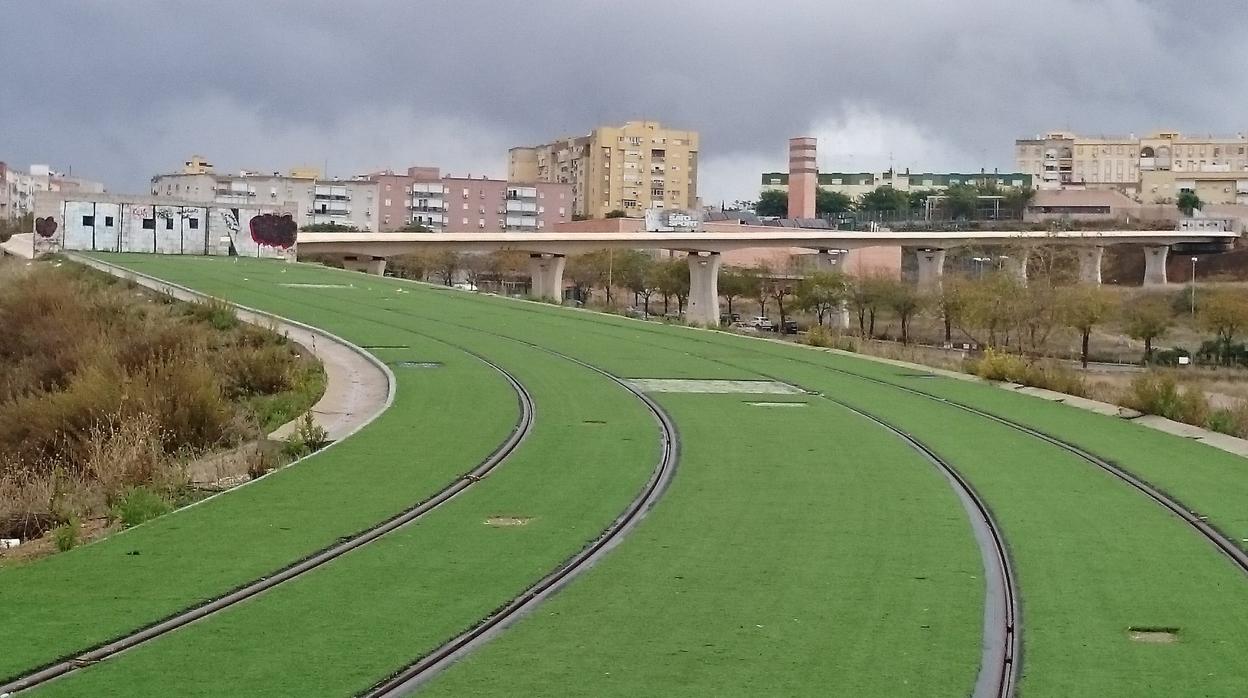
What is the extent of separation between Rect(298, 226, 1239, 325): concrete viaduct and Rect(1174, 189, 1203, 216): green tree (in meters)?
33.7

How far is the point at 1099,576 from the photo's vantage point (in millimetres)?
10570

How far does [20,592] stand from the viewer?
9484mm

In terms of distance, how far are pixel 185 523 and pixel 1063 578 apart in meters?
6.88

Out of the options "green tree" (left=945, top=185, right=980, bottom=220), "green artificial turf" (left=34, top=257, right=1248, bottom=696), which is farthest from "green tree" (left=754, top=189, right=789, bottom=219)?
"green artificial turf" (left=34, top=257, right=1248, bottom=696)

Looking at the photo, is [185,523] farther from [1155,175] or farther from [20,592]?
[1155,175]

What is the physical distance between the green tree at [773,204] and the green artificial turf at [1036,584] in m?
167

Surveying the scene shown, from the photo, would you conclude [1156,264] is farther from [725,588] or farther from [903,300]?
[725,588]

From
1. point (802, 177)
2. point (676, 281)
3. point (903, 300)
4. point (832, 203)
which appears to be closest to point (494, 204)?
point (802, 177)

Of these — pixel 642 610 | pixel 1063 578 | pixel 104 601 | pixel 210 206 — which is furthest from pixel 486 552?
pixel 210 206

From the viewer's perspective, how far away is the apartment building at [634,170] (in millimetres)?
179625

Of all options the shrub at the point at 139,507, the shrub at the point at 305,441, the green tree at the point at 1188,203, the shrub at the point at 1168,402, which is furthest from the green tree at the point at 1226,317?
the green tree at the point at 1188,203

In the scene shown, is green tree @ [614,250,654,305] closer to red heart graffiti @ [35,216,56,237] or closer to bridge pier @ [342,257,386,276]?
bridge pier @ [342,257,386,276]

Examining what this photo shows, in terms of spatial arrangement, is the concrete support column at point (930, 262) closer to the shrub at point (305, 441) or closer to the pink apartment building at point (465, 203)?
the pink apartment building at point (465, 203)

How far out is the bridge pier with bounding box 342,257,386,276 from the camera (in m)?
79.7
